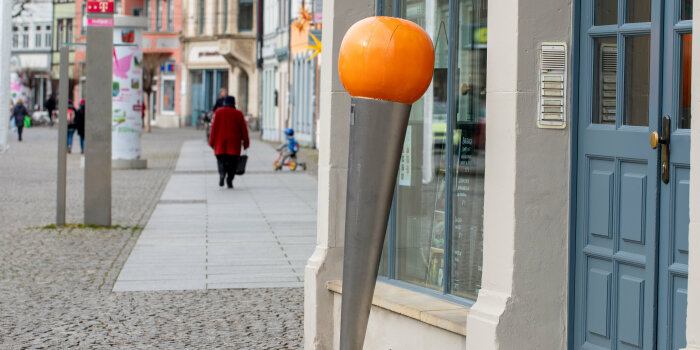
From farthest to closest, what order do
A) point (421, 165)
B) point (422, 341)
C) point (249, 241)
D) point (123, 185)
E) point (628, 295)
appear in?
1. point (123, 185)
2. point (249, 241)
3. point (421, 165)
4. point (422, 341)
5. point (628, 295)

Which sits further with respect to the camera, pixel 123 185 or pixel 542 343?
pixel 123 185

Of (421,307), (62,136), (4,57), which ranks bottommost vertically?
(421,307)

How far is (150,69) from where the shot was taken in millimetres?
62344

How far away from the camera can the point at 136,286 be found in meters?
9.67

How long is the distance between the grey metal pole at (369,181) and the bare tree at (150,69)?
53906 mm

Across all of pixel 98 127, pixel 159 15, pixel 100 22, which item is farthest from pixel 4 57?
pixel 159 15

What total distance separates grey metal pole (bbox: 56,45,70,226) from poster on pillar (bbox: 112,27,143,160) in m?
11.5

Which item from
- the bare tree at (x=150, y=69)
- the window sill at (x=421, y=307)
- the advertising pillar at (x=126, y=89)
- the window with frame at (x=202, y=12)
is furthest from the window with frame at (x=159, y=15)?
the window sill at (x=421, y=307)

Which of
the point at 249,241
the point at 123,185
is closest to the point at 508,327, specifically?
the point at 249,241

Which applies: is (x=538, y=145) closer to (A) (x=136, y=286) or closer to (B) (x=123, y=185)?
(A) (x=136, y=286)

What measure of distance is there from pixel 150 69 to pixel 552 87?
192ft

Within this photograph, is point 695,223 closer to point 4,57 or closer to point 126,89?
point 126,89

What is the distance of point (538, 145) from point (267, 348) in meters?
2.67

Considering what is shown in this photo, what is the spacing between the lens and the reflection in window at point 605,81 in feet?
16.4
